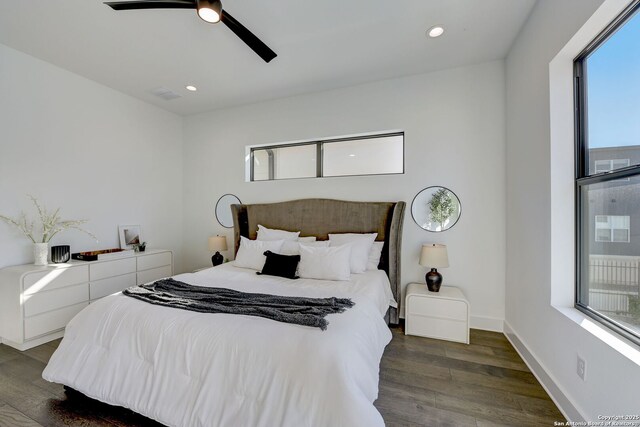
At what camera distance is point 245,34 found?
184cm

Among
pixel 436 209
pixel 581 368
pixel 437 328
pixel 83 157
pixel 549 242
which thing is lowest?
pixel 437 328

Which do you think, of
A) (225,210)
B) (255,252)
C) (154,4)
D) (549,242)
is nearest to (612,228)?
(549,242)

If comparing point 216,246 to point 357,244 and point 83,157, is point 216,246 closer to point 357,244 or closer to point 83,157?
point 83,157

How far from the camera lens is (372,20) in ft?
7.35

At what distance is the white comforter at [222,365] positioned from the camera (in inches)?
47.6

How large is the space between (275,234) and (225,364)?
214 cm

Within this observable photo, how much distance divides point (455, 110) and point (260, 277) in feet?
9.52

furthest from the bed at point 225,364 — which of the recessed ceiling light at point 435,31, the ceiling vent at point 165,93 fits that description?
the ceiling vent at point 165,93

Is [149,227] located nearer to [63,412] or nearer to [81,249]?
[81,249]

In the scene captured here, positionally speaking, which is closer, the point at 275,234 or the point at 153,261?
the point at 275,234

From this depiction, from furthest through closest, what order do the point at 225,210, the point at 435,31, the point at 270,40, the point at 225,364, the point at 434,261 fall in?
the point at 225,210 < the point at 434,261 < the point at 270,40 < the point at 435,31 < the point at 225,364

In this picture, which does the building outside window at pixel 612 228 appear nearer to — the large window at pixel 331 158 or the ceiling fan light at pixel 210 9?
the large window at pixel 331 158

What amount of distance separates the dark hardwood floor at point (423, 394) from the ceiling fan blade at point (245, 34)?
264cm

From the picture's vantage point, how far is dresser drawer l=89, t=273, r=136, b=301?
2.99 meters
